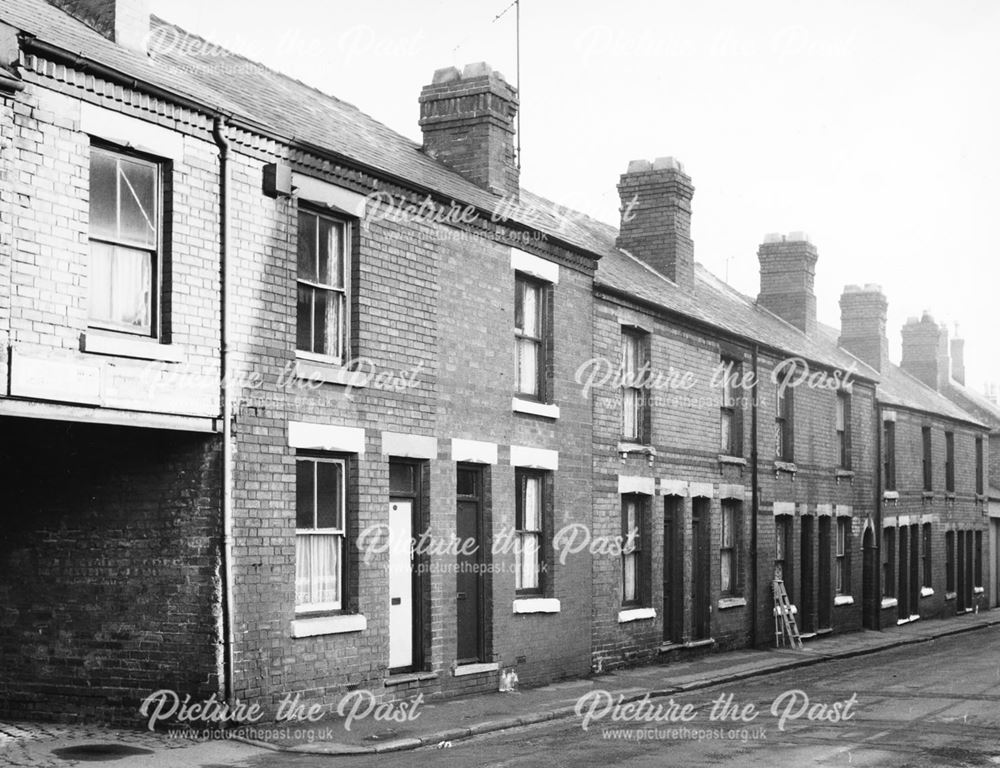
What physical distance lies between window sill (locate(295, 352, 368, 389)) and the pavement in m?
3.69

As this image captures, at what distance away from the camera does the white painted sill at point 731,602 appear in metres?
24.6

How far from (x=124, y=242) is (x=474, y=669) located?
7528 millimetres

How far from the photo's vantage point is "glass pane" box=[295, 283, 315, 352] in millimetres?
14375

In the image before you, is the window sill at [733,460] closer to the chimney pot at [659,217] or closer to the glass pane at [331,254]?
the chimney pot at [659,217]

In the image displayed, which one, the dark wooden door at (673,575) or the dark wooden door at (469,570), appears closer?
the dark wooden door at (469,570)

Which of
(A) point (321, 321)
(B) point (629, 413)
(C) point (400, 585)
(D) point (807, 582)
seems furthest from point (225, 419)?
(D) point (807, 582)

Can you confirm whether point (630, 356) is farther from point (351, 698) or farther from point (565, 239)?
point (351, 698)

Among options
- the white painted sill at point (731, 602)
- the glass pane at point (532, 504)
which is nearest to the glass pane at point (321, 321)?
the glass pane at point (532, 504)

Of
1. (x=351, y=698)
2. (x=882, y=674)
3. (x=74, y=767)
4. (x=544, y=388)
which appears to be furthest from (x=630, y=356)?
(x=74, y=767)

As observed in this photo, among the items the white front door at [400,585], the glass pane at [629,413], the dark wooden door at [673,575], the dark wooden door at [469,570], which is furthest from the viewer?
the dark wooden door at [673,575]

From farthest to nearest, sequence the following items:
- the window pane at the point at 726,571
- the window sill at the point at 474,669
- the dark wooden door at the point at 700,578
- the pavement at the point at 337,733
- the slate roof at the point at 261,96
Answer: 1. the window pane at the point at 726,571
2. the dark wooden door at the point at 700,578
3. the window sill at the point at 474,669
4. the slate roof at the point at 261,96
5. the pavement at the point at 337,733

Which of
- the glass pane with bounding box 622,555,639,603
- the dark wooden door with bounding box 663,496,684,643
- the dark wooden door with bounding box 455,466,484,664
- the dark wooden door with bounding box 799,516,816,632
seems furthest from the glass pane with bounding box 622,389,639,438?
the dark wooden door with bounding box 799,516,816,632

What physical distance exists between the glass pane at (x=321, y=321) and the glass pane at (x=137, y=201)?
2.43 meters

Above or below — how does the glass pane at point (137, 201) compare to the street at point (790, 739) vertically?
above
